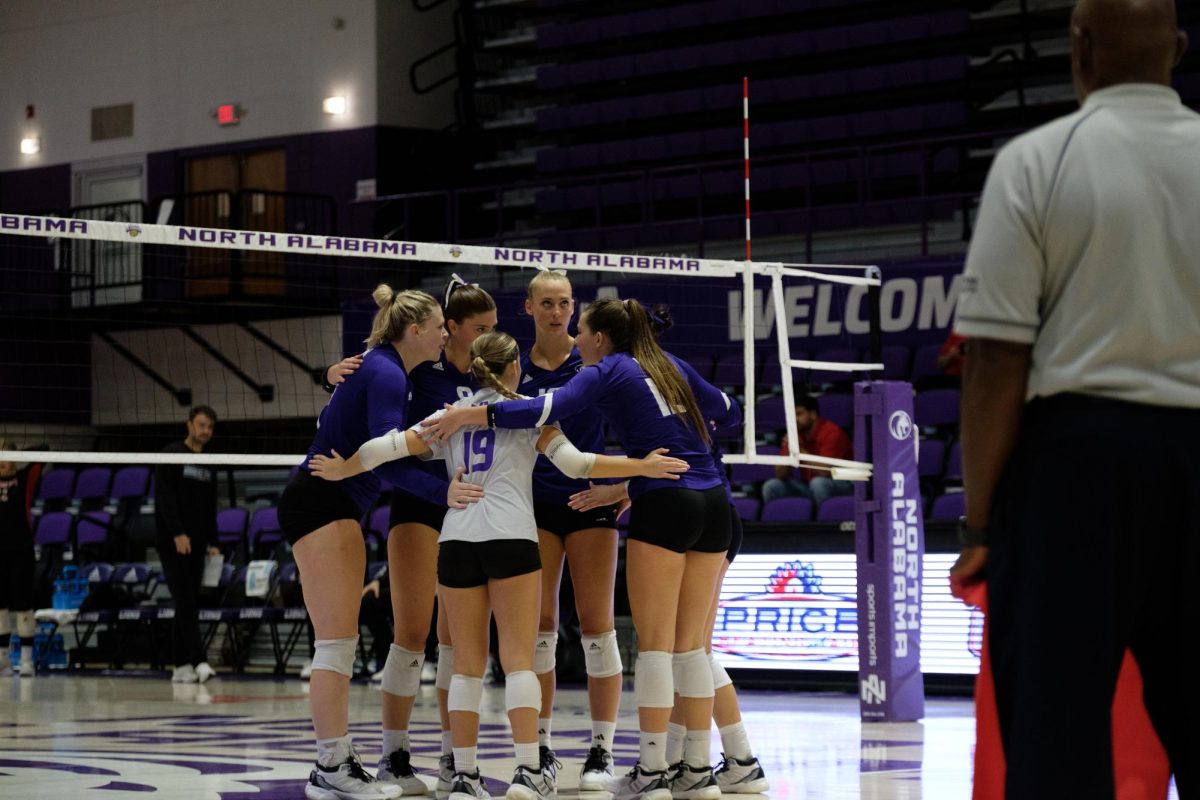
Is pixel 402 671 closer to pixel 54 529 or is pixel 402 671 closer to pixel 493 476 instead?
pixel 493 476

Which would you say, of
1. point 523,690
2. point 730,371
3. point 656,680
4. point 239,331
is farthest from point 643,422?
point 239,331

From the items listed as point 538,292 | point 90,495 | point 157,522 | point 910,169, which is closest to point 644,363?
point 538,292

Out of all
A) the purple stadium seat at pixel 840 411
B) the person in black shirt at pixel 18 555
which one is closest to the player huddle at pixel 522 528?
the purple stadium seat at pixel 840 411

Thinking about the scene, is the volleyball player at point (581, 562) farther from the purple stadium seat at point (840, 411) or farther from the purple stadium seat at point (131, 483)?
the purple stadium seat at point (131, 483)

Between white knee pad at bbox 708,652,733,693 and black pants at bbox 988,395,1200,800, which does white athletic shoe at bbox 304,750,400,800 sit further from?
black pants at bbox 988,395,1200,800

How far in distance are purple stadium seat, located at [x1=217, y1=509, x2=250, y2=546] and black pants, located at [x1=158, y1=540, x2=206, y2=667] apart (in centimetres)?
199

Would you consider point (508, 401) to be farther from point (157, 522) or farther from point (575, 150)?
point (575, 150)

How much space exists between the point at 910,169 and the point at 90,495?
26.8 ft

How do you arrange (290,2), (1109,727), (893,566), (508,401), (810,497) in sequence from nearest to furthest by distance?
(1109,727) < (508,401) < (893,566) < (810,497) < (290,2)

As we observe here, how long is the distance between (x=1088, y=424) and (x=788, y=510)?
8.26 m

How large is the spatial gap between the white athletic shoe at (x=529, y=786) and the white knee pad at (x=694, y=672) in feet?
1.89

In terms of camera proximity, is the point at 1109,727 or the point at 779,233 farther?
the point at 779,233

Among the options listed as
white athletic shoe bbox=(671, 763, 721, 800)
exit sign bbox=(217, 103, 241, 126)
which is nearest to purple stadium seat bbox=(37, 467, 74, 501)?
exit sign bbox=(217, 103, 241, 126)

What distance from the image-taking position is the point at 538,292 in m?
5.38
